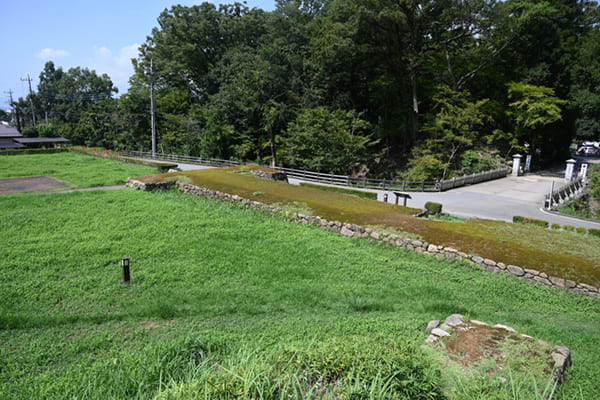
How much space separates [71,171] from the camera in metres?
27.6

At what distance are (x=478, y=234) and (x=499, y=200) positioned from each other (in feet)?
40.0

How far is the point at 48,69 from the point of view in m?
114

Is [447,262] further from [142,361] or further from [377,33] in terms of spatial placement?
[377,33]

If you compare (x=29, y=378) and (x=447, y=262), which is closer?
(x=29, y=378)

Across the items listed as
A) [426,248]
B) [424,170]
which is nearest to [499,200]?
[424,170]

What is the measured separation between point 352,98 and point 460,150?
13.1 metres

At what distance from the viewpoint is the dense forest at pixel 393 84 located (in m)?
31.9

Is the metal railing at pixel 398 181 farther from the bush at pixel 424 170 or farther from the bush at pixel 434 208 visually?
the bush at pixel 434 208

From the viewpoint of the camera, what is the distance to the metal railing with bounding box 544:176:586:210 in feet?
67.4

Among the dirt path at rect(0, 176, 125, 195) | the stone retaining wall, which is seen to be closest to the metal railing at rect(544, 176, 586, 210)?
the stone retaining wall

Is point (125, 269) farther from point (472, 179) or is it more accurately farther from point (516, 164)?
point (516, 164)

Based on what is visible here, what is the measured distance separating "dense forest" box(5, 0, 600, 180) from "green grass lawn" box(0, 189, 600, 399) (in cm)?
2018

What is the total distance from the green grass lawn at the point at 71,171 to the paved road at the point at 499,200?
13221 millimetres

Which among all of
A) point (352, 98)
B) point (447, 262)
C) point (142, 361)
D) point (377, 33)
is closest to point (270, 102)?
point (352, 98)
